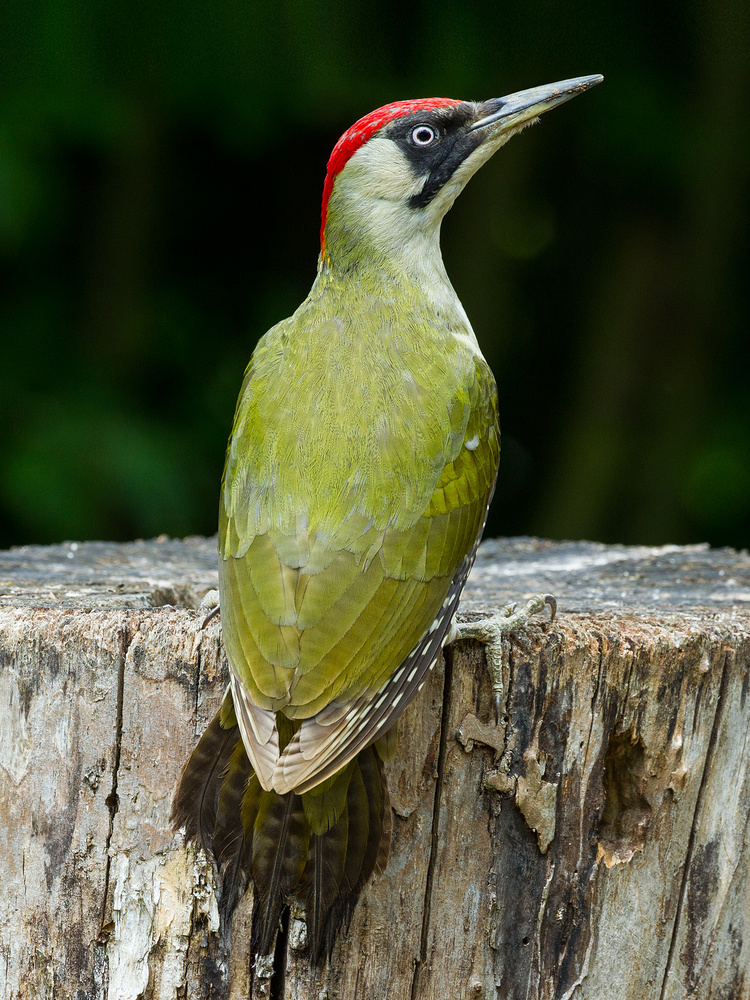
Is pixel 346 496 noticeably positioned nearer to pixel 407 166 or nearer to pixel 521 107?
pixel 407 166

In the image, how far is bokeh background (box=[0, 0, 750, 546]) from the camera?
17.9 feet

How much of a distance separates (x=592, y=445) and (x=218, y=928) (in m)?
5.29

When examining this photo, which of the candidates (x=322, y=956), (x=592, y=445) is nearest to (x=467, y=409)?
(x=322, y=956)

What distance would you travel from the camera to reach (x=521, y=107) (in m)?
3.24

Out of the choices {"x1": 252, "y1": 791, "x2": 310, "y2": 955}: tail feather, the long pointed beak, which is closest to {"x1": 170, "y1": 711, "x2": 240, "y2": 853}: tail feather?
{"x1": 252, "y1": 791, "x2": 310, "y2": 955}: tail feather

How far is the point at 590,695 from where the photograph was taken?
241 cm

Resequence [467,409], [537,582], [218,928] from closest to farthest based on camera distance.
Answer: [218,928]
[467,409]
[537,582]

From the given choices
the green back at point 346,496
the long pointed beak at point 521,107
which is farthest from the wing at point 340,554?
the long pointed beak at point 521,107

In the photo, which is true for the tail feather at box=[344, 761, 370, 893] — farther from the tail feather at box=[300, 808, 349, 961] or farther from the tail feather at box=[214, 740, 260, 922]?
the tail feather at box=[214, 740, 260, 922]

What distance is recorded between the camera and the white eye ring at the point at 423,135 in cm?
319

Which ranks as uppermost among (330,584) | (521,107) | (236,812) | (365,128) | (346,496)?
(521,107)

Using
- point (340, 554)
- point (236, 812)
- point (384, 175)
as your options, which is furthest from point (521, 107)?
point (236, 812)

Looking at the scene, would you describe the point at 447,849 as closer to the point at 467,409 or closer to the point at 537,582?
the point at 467,409

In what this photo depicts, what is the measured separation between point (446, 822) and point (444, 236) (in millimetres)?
5490
